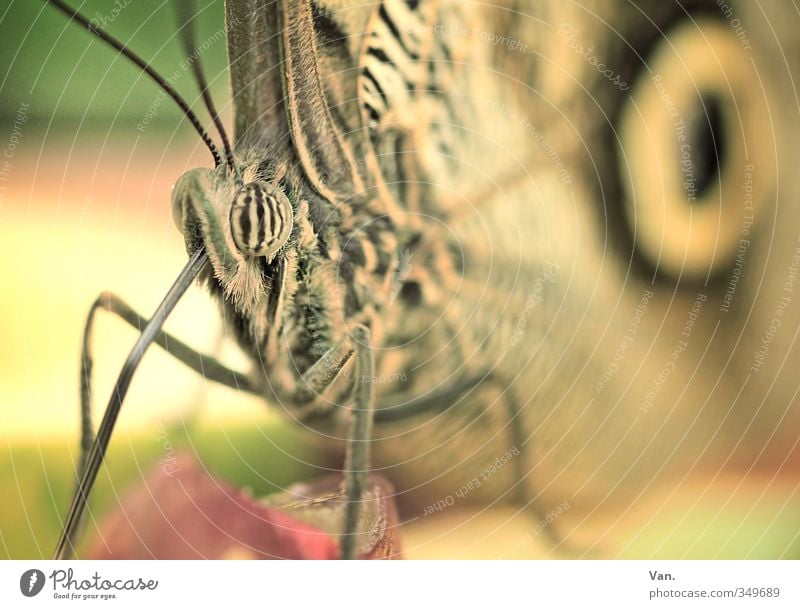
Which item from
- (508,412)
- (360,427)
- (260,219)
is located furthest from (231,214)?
(508,412)

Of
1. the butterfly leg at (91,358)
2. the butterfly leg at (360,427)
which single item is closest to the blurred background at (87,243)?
the butterfly leg at (91,358)

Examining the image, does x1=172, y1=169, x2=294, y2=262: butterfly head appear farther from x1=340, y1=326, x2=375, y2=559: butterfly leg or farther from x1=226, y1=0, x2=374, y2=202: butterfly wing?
x1=340, y1=326, x2=375, y2=559: butterfly leg

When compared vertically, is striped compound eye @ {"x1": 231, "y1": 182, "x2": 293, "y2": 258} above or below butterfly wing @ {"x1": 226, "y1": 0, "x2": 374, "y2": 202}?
below

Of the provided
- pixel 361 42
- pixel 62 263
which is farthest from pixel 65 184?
pixel 361 42
